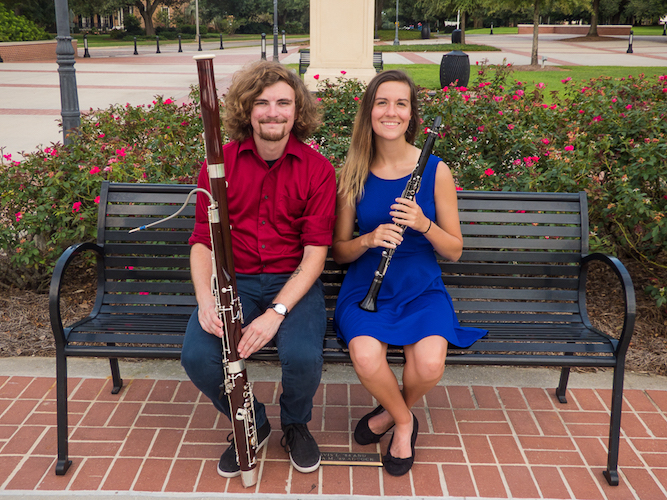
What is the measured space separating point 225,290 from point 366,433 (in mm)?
1000

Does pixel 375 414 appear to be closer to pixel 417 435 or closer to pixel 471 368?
pixel 417 435

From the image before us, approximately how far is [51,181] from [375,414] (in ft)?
8.00

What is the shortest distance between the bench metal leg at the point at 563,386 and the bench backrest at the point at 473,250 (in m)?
0.31

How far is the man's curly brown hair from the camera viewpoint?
2539mm

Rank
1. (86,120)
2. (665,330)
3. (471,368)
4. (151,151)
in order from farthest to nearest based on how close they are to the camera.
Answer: (86,120)
(151,151)
(665,330)
(471,368)

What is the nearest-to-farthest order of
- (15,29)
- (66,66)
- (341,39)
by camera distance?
(66,66)
(341,39)
(15,29)

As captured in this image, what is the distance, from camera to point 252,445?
244 centimetres

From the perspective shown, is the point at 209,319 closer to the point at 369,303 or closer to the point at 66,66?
the point at 369,303

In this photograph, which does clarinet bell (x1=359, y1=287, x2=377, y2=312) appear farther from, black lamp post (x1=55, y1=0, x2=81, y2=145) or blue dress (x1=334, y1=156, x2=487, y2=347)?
black lamp post (x1=55, y1=0, x2=81, y2=145)

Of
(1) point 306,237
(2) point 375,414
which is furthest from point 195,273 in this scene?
(2) point 375,414

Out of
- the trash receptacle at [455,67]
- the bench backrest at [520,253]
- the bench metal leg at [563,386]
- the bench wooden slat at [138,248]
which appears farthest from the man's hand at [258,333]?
the trash receptacle at [455,67]

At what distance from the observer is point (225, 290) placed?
7.38ft

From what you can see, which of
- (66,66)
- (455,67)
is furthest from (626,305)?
(455,67)

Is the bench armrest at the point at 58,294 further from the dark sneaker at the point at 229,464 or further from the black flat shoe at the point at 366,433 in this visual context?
the black flat shoe at the point at 366,433
